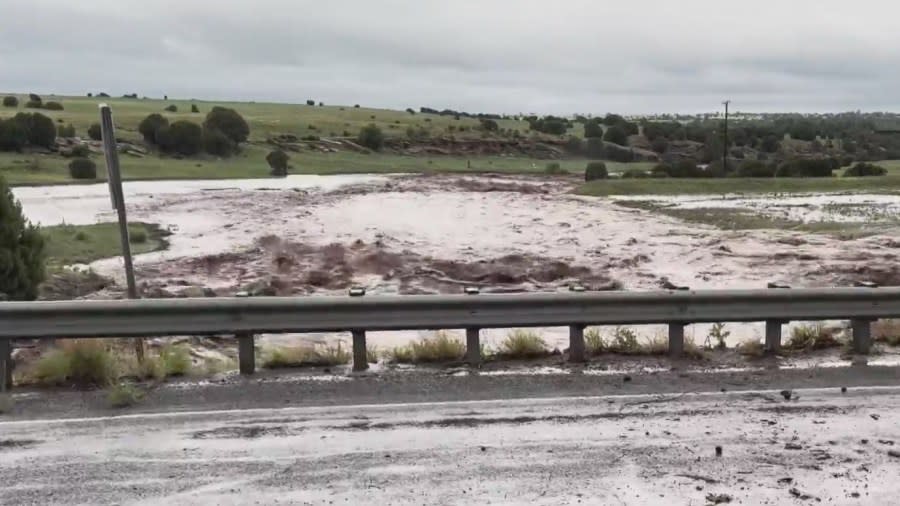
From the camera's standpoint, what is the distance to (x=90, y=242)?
2322cm

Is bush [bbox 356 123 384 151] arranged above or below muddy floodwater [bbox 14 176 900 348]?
above

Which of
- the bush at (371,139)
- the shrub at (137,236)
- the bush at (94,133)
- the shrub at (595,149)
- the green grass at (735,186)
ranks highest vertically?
the bush at (94,133)

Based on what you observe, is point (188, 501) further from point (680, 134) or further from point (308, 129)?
point (680, 134)

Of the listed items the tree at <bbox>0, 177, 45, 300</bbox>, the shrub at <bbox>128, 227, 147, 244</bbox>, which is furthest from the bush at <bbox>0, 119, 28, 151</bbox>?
the tree at <bbox>0, 177, 45, 300</bbox>

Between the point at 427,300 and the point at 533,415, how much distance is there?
186 cm

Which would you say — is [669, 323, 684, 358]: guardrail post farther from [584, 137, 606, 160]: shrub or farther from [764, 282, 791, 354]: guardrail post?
[584, 137, 606, 160]: shrub

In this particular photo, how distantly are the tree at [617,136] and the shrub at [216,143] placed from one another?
151 feet

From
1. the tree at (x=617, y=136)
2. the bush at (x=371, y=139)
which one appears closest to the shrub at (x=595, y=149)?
the tree at (x=617, y=136)

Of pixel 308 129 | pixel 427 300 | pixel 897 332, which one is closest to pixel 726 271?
pixel 897 332

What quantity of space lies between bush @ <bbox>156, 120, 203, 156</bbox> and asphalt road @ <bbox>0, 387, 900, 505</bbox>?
60.1 m

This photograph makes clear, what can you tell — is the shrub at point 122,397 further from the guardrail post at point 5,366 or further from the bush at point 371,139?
the bush at point 371,139

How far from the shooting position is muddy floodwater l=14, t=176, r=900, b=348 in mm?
19172

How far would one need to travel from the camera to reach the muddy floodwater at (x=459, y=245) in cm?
1917

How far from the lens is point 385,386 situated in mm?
7980
